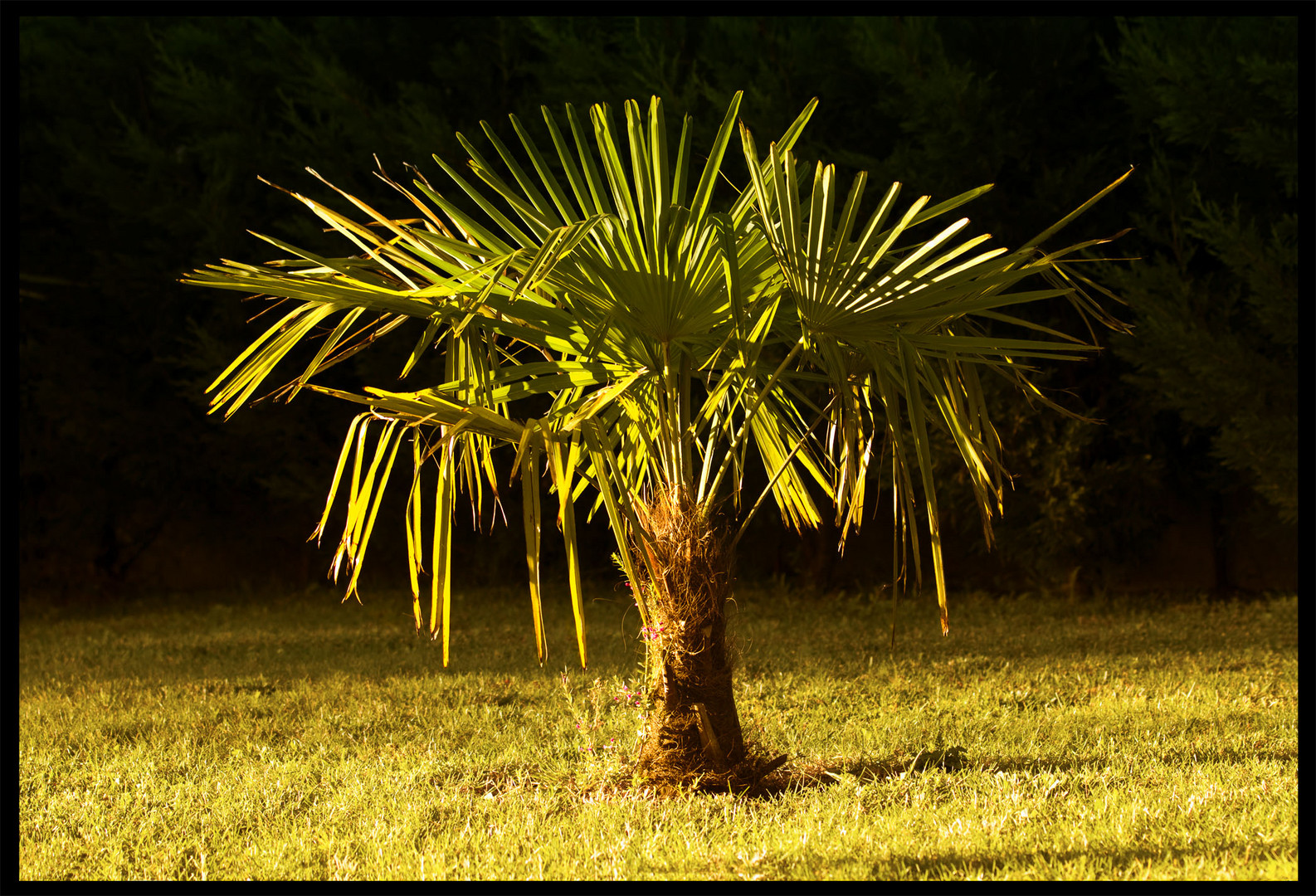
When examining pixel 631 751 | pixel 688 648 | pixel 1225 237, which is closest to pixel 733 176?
pixel 1225 237

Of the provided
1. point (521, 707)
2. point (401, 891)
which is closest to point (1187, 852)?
point (401, 891)

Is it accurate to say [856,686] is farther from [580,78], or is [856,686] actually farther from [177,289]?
[177,289]

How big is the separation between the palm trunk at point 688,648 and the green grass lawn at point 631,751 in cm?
15

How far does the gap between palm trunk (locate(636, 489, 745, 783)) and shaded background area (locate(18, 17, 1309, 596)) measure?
4226 millimetres

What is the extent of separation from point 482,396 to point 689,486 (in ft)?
2.41

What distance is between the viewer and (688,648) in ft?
11.4

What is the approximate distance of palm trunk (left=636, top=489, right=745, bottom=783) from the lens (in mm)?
3457

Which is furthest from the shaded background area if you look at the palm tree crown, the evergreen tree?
the palm tree crown

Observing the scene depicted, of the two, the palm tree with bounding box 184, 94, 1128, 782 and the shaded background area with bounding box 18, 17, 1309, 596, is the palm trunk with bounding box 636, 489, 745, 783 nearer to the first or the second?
the palm tree with bounding box 184, 94, 1128, 782

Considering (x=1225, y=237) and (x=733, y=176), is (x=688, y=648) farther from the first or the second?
(x=733, y=176)

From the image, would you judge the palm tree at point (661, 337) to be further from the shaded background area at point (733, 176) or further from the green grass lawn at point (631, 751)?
the shaded background area at point (733, 176)

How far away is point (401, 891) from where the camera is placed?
2.79 m

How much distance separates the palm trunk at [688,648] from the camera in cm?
346

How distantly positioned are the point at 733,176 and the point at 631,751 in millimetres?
5657
